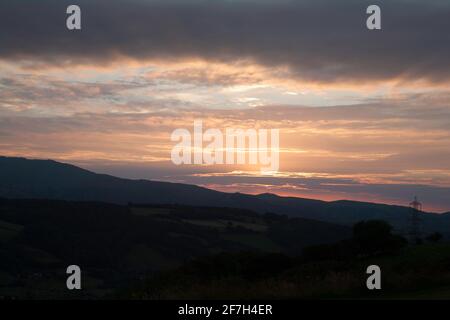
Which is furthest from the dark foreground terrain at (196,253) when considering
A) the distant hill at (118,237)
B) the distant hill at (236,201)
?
the distant hill at (236,201)

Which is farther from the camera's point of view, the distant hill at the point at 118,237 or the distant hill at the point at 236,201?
the distant hill at the point at 236,201

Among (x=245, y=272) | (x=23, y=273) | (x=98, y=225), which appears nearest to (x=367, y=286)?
(x=245, y=272)

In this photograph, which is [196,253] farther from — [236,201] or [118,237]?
[236,201]

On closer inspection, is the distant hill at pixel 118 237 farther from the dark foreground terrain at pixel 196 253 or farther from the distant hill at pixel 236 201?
the distant hill at pixel 236 201

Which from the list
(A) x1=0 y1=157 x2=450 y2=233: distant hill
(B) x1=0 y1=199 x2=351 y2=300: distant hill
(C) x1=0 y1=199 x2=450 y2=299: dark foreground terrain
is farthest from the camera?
(A) x1=0 y1=157 x2=450 y2=233: distant hill

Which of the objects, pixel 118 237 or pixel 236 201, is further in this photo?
pixel 236 201

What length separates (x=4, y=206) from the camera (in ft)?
331

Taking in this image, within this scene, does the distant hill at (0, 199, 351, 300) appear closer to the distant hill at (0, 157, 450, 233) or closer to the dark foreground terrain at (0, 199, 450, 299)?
the dark foreground terrain at (0, 199, 450, 299)

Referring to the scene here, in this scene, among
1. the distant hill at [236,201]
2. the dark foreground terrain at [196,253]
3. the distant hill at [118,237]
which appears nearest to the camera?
the dark foreground terrain at [196,253]

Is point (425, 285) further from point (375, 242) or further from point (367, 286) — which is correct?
point (375, 242)

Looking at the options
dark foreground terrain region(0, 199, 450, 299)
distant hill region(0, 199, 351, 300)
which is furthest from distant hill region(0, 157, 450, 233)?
distant hill region(0, 199, 351, 300)

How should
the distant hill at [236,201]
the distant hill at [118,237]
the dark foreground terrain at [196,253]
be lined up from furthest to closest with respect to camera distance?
the distant hill at [236,201] < the distant hill at [118,237] < the dark foreground terrain at [196,253]

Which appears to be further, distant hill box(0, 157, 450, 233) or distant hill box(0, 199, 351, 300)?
distant hill box(0, 157, 450, 233)

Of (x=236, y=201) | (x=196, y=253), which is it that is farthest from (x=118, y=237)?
(x=236, y=201)
